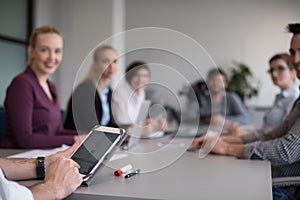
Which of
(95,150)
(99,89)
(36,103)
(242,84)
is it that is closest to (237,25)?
(242,84)

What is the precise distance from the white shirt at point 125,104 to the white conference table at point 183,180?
620mm

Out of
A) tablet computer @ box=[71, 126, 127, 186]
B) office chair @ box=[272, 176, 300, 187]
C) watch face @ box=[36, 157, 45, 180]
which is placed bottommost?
office chair @ box=[272, 176, 300, 187]

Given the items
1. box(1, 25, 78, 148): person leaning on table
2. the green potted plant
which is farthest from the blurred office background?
box(1, 25, 78, 148): person leaning on table

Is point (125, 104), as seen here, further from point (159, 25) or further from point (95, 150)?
point (159, 25)

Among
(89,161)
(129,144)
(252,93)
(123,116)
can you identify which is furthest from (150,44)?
(252,93)

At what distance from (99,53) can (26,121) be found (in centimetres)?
121

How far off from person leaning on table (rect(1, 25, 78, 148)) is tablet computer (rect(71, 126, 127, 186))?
688 mm

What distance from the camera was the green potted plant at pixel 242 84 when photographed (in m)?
5.63

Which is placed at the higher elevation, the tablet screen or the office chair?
the tablet screen

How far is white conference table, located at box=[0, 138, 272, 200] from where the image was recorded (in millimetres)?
1075

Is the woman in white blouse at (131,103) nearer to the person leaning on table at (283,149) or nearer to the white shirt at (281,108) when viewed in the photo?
the person leaning on table at (283,149)

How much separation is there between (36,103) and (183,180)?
1.08 metres

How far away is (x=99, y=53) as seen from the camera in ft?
9.71

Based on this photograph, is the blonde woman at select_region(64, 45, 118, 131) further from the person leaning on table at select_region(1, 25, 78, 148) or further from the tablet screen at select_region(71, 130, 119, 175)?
the tablet screen at select_region(71, 130, 119, 175)
